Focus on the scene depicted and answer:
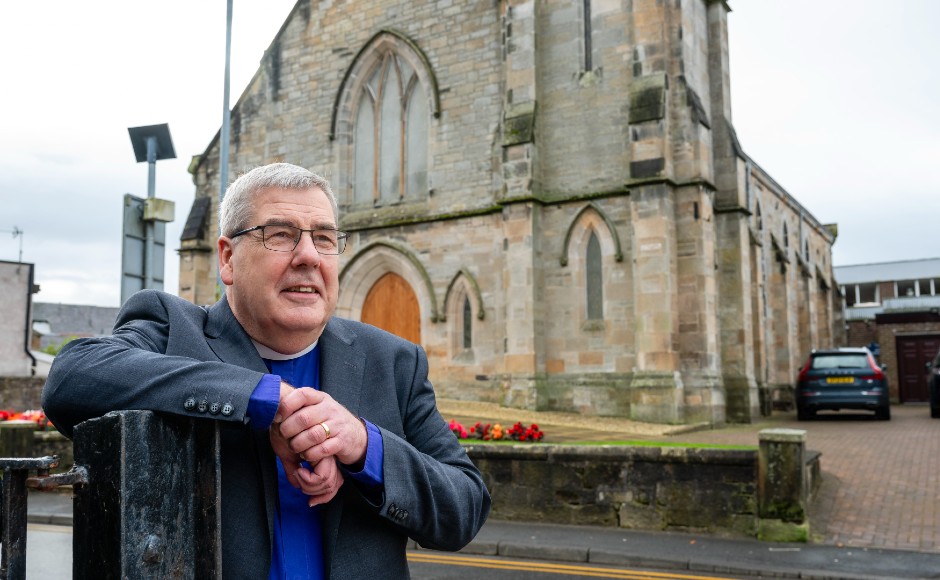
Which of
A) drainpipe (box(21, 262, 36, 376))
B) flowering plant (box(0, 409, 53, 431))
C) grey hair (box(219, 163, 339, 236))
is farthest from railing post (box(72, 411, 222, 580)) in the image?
drainpipe (box(21, 262, 36, 376))

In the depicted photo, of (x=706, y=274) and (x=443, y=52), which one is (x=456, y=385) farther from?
(x=443, y=52)

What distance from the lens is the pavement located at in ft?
21.7

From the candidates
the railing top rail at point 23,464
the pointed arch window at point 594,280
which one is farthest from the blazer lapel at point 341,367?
the pointed arch window at point 594,280

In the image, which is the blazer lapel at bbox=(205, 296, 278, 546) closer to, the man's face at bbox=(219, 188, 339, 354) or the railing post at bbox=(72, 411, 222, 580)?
the man's face at bbox=(219, 188, 339, 354)

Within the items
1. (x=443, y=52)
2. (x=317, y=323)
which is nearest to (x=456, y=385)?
(x=443, y=52)

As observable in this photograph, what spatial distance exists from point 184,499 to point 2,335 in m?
31.9

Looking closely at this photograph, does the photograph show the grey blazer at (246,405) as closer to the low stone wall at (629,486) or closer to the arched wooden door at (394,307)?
the low stone wall at (629,486)

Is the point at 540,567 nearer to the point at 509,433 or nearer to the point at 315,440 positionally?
the point at 509,433

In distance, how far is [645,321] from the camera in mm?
16594

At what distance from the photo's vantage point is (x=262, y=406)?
4.99 feet

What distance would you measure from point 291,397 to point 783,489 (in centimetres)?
701

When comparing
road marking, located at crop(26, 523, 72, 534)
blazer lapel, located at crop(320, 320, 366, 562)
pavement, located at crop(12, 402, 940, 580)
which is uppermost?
blazer lapel, located at crop(320, 320, 366, 562)

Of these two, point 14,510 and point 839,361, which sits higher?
point 839,361

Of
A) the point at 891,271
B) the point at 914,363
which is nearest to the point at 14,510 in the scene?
the point at 914,363
